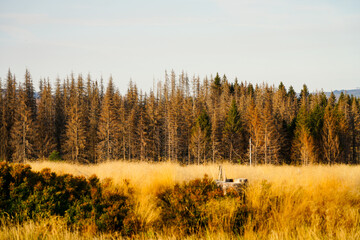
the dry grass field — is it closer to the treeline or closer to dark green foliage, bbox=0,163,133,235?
dark green foliage, bbox=0,163,133,235

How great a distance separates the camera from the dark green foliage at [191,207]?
8.19 metres

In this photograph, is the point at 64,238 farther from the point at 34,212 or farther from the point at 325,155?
the point at 325,155

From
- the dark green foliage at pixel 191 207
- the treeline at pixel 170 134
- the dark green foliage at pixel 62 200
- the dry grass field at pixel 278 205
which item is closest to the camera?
the dry grass field at pixel 278 205

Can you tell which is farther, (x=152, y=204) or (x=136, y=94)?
(x=136, y=94)

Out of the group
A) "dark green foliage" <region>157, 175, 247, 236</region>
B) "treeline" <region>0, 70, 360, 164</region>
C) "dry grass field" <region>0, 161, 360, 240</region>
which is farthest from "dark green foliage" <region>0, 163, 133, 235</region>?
"treeline" <region>0, 70, 360, 164</region>

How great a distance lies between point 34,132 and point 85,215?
5611 cm

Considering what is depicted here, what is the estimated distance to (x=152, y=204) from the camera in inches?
353

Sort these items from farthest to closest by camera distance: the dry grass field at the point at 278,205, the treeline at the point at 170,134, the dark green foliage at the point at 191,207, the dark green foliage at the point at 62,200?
the treeline at the point at 170,134
the dark green foliage at the point at 191,207
the dark green foliage at the point at 62,200
the dry grass field at the point at 278,205

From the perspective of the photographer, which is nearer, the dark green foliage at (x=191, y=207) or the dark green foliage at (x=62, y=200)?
the dark green foliage at (x=62, y=200)

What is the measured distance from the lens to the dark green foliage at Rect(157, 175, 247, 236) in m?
8.19

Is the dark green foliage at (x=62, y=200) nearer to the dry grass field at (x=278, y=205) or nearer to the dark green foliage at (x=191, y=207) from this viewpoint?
the dry grass field at (x=278, y=205)

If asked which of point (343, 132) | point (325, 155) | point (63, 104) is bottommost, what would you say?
point (325, 155)

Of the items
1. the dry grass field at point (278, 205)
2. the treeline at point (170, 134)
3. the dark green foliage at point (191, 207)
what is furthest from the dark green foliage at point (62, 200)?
the treeline at point (170, 134)

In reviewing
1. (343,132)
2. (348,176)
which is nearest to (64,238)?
(348,176)
